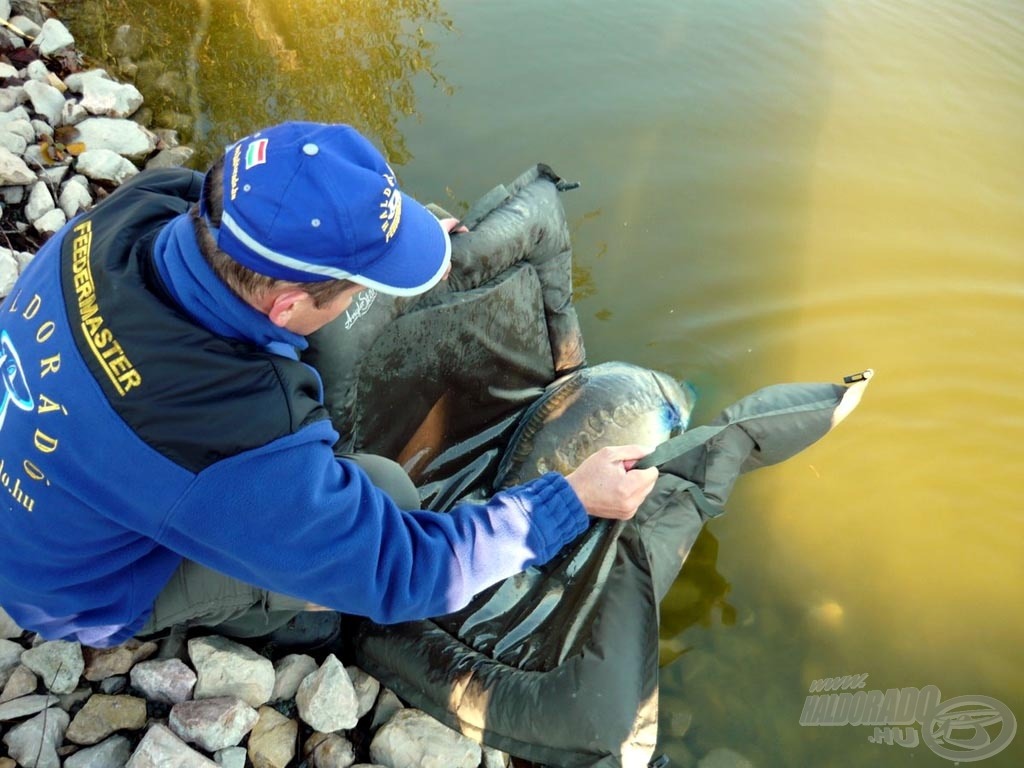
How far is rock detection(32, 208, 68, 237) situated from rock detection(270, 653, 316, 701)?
201 centimetres

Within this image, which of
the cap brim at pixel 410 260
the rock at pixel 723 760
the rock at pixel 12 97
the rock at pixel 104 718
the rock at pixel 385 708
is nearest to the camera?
the cap brim at pixel 410 260

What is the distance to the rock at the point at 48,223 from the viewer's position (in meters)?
3.04

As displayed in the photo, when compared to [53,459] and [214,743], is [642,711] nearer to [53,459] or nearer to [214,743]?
[214,743]

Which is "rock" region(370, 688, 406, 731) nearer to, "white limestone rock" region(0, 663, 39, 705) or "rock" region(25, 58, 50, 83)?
"white limestone rock" region(0, 663, 39, 705)

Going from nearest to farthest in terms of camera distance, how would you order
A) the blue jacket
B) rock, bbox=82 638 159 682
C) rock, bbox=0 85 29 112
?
the blue jacket, rock, bbox=82 638 159 682, rock, bbox=0 85 29 112

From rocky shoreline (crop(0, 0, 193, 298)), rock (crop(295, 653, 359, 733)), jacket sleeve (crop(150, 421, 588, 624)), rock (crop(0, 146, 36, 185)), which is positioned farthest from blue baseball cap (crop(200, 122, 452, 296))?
rock (crop(0, 146, 36, 185))

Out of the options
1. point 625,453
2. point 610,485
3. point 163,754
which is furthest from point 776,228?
point 163,754

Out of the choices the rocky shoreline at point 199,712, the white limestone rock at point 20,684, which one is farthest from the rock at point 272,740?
the white limestone rock at point 20,684

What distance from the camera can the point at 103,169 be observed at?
342 centimetres

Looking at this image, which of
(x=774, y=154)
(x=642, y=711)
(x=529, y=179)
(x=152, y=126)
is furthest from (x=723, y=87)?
(x=642, y=711)

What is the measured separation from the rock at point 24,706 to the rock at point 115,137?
8.49 ft

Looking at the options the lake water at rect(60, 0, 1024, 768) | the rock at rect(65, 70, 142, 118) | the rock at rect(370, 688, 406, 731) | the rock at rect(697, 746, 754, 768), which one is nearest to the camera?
the rock at rect(370, 688, 406, 731)

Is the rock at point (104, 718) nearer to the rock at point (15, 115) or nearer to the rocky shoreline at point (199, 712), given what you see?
the rocky shoreline at point (199, 712)

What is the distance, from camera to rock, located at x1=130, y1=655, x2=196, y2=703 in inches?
73.4
